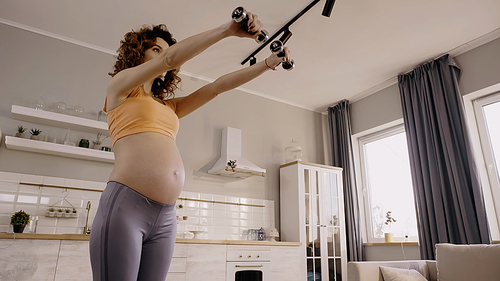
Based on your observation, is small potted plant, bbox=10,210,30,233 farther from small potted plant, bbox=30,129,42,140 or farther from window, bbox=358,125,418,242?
window, bbox=358,125,418,242

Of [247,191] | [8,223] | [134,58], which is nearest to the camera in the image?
[134,58]

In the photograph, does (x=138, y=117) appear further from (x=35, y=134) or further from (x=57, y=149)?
(x=35, y=134)

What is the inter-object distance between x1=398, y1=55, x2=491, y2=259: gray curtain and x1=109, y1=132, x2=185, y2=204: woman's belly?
10.2ft

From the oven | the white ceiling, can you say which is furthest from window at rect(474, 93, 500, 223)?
the oven

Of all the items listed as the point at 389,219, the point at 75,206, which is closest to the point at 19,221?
the point at 75,206

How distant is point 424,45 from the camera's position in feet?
11.7

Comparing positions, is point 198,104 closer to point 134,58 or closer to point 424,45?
point 134,58

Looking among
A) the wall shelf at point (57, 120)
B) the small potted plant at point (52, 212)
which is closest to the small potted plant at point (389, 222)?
the wall shelf at point (57, 120)

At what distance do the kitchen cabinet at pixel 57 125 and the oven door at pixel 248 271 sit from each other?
61.3 inches

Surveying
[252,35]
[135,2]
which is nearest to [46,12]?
[135,2]

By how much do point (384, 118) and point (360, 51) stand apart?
112 cm

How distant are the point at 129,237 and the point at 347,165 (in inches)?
159

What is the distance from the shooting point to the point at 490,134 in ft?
11.2

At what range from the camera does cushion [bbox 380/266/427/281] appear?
7.75ft
